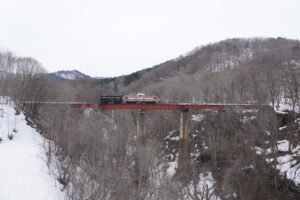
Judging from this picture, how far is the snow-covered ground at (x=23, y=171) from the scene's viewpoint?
522 inches

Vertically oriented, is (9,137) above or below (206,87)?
below

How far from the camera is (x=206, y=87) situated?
175ft

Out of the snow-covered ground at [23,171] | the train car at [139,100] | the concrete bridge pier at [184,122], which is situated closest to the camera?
the snow-covered ground at [23,171]

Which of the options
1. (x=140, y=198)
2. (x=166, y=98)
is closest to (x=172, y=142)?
(x=166, y=98)

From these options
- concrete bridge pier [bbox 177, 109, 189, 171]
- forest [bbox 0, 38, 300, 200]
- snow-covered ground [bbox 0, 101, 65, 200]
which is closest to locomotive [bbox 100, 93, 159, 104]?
forest [bbox 0, 38, 300, 200]

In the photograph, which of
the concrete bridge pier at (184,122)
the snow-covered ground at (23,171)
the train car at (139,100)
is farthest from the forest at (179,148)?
the train car at (139,100)

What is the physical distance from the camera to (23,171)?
15.5 meters

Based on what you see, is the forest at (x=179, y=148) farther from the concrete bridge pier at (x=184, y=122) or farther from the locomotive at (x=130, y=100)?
the locomotive at (x=130, y=100)

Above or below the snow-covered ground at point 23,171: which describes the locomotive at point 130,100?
above

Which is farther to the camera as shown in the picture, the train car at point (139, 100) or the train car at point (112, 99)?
the train car at point (112, 99)

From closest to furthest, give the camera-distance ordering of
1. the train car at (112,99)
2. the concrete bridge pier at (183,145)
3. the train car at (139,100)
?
1. the concrete bridge pier at (183,145)
2. the train car at (139,100)
3. the train car at (112,99)

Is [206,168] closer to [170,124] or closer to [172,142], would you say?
→ [172,142]

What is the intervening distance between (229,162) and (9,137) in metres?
30.8

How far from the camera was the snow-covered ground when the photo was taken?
13250mm
